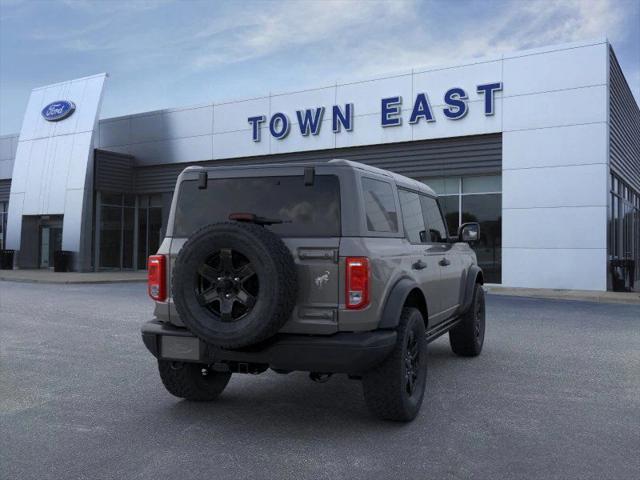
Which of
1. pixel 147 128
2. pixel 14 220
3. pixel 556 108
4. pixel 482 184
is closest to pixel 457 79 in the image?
pixel 556 108

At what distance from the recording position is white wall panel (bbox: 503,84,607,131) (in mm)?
17078

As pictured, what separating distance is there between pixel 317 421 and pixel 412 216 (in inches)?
80.2

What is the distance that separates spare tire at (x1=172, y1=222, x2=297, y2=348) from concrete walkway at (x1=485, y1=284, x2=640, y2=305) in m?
12.6

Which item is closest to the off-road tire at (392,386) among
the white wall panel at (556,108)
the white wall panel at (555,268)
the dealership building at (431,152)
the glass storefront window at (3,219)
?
the white wall panel at (555,268)

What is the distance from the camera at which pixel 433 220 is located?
6504 mm

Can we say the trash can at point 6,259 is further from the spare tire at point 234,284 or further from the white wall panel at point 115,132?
the spare tire at point 234,284

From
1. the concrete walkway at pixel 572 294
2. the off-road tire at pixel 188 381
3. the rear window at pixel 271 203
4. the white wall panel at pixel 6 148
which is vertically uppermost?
the white wall panel at pixel 6 148

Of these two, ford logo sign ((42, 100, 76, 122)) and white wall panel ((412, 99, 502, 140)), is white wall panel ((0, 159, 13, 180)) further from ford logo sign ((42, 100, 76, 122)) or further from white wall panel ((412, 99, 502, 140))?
white wall panel ((412, 99, 502, 140))

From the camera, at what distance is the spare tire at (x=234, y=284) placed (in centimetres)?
421

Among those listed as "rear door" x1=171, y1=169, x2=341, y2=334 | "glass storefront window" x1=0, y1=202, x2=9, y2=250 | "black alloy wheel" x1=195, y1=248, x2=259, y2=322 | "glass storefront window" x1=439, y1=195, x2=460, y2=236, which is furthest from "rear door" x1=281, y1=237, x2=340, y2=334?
"glass storefront window" x1=0, y1=202, x2=9, y2=250

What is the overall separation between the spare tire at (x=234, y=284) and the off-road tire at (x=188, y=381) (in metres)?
0.84

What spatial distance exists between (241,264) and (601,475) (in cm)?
263

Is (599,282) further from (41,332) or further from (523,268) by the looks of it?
(41,332)

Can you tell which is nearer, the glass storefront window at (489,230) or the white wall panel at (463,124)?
the white wall panel at (463,124)
